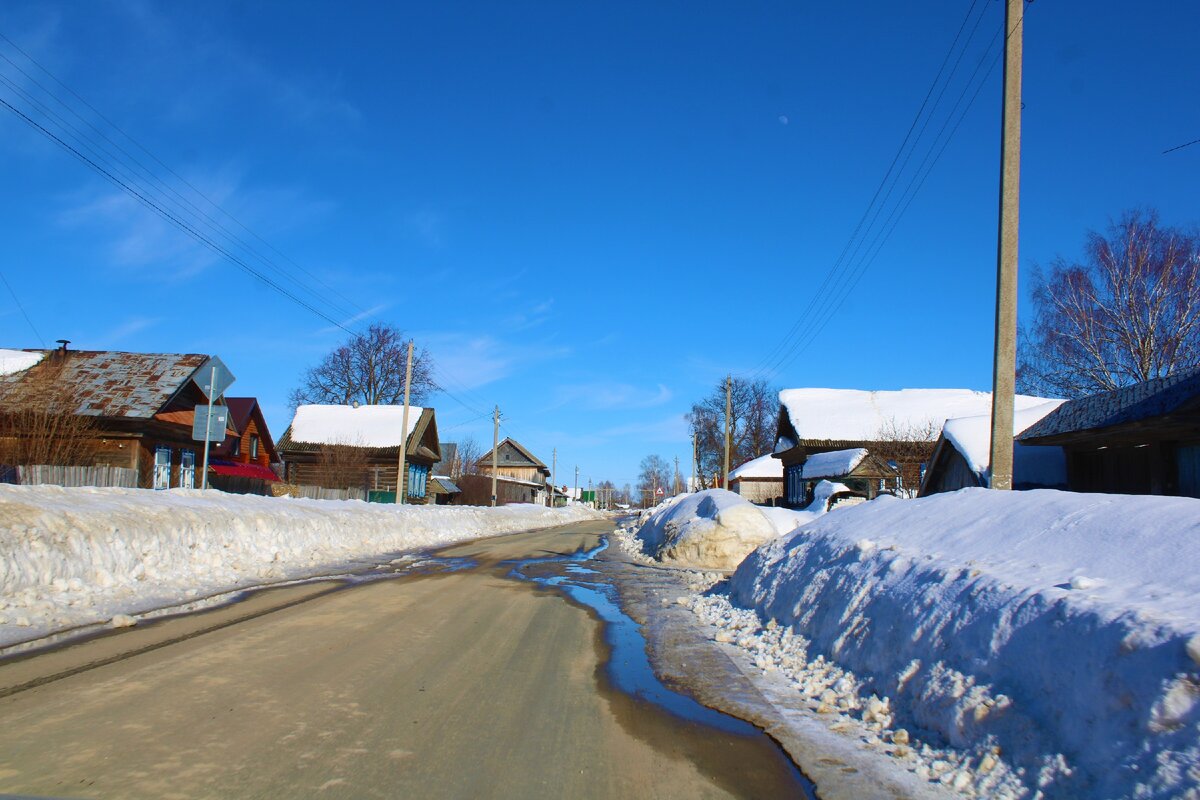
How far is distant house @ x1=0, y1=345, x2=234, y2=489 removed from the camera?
2888 centimetres

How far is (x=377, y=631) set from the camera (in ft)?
26.0

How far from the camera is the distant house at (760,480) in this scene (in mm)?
64125

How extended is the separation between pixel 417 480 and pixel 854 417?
96.1 feet

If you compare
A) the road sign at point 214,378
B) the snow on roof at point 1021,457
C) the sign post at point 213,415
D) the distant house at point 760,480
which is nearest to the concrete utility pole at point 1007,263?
the snow on roof at point 1021,457

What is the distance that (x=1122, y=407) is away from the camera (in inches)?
611

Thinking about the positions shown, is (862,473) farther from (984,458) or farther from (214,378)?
(214,378)

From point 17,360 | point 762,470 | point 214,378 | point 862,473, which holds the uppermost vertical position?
point 17,360

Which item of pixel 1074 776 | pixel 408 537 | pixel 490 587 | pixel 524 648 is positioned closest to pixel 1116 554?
pixel 1074 776

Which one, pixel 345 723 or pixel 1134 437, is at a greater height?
pixel 1134 437

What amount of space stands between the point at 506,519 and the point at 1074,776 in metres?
39.3

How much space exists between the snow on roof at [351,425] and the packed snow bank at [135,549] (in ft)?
103

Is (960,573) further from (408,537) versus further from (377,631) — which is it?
(408,537)

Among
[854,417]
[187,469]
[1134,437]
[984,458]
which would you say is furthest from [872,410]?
[187,469]

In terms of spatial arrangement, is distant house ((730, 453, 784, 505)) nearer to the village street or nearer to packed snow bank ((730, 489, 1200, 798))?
packed snow bank ((730, 489, 1200, 798))
